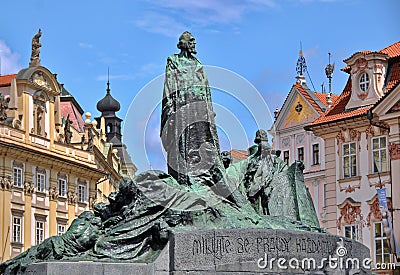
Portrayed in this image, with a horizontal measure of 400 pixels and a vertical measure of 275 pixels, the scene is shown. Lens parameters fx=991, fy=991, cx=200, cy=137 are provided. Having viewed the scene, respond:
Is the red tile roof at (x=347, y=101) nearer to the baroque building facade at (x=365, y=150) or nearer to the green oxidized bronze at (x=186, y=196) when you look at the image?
the baroque building facade at (x=365, y=150)

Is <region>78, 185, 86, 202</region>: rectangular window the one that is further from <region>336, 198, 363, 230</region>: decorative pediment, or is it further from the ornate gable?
<region>336, 198, 363, 230</region>: decorative pediment

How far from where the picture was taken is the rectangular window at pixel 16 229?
39.4 metres

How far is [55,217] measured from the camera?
43.1 metres

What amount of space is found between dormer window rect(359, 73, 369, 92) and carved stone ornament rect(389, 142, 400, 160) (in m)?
2.60

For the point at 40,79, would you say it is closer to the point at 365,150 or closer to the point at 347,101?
the point at 347,101

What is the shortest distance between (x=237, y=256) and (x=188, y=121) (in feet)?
8.25

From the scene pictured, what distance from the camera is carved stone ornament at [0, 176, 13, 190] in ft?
128

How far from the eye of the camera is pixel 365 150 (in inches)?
1258

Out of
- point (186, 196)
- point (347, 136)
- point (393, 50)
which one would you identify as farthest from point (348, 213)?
point (186, 196)

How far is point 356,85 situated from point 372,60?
111 centimetres

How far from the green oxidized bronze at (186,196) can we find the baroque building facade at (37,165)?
2459cm

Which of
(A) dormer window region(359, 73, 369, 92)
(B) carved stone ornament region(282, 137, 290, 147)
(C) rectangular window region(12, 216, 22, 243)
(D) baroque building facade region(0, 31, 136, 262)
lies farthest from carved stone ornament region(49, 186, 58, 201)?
(A) dormer window region(359, 73, 369, 92)

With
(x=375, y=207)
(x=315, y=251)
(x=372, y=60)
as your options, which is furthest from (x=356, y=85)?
(x=315, y=251)

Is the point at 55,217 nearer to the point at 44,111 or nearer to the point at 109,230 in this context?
the point at 44,111
